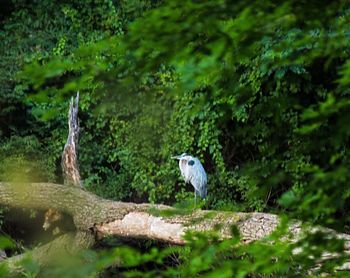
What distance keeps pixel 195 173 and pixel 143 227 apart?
6.11ft

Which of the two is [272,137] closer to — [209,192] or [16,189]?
[16,189]

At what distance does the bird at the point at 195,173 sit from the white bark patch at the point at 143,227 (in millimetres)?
1741

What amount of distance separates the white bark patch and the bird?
1.74 m

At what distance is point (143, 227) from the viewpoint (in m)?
5.89

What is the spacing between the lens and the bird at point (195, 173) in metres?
7.69

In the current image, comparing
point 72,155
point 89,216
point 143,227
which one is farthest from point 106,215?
point 72,155

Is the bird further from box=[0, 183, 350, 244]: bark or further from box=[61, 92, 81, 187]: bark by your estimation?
box=[0, 183, 350, 244]: bark

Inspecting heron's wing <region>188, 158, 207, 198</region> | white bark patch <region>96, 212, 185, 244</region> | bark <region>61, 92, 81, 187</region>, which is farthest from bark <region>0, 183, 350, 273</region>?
heron's wing <region>188, 158, 207, 198</region>

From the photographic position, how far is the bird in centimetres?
769

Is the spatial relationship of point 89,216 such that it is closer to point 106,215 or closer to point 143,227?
point 106,215

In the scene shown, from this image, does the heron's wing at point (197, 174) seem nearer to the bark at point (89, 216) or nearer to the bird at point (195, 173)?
the bird at point (195, 173)

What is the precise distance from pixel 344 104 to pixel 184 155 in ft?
21.6

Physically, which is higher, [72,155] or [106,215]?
[72,155]

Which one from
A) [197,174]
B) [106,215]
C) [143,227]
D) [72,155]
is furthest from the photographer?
[197,174]
